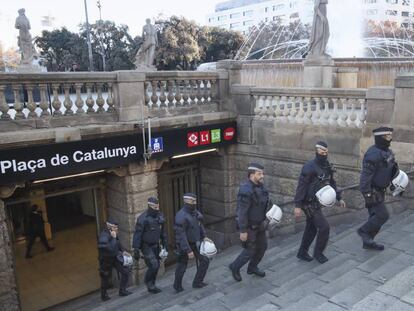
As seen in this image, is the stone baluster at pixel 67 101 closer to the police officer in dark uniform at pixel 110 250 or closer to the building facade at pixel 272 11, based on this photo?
the police officer in dark uniform at pixel 110 250

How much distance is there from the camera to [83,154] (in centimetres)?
727

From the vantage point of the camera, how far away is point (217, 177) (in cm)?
1040

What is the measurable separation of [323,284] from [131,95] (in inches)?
189

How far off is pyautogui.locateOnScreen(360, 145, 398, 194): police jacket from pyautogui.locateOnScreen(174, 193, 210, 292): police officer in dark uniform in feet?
7.84

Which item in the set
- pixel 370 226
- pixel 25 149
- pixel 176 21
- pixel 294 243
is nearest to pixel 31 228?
pixel 25 149

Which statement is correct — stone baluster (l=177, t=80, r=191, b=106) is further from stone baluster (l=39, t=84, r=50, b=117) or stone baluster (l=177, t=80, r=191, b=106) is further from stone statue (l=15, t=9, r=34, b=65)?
stone statue (l=15, t=9, r=34, b=65)

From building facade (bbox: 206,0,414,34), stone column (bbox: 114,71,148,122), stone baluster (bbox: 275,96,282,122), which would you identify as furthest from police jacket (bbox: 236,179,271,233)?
building facade (bbox: 206,0,414,34)

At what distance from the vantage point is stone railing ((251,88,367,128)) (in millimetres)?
7875

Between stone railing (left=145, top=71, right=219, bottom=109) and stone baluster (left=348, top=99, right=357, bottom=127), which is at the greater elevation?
stone railing (left=145, top=71, right=219, bottom=109)

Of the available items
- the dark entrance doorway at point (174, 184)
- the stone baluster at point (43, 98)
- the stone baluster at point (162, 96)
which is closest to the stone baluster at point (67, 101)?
the stone baluster at point (43, 98)

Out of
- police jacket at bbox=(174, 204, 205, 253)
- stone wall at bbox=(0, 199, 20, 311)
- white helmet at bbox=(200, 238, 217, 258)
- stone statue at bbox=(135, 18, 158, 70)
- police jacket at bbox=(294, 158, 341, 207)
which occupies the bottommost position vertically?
stone wall at bbox=(0, 199, 20, 311)

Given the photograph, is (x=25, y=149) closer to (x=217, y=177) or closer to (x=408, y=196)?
(x=217, y=177)

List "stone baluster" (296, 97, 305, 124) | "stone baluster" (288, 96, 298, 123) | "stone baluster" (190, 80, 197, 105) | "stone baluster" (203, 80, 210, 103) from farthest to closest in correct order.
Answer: "stone baluster" (203, 80, 210, 103) < "stone baluster" (190, 80, 197, 105) < "stone baluster" (288, 96, 298, 123) < "stone baluster" (296, 97, 305, 124)

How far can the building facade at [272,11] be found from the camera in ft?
273
